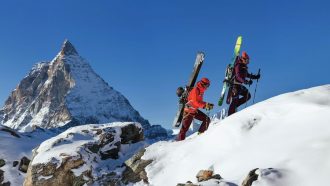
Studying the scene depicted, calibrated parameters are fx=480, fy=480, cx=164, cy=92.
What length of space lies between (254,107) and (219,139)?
1445 mm

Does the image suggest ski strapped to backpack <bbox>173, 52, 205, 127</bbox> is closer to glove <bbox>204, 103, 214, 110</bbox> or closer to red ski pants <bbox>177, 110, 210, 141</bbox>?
red ski pants <bbox>177, 110, 210, 141</bbox>

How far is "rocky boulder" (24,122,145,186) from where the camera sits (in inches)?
619

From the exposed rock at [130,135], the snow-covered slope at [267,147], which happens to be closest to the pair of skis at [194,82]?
the exposed rock at [130,135]

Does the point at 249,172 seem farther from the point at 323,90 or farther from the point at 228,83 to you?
the point at 228,83

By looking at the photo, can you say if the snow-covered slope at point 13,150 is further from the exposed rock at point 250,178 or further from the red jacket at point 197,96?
the exposed rock at point 250,178

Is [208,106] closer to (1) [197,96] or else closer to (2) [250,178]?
(1) [197,96]

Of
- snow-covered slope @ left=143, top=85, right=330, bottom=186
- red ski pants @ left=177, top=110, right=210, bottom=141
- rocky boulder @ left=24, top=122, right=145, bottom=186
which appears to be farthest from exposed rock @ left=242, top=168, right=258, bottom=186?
rocky boulder @ left=24, top=122, right=145, bottom=186

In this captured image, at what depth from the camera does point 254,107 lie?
13.7 meters

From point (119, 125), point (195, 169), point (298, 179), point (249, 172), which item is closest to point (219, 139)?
point (195, 169)

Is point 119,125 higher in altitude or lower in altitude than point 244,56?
lower

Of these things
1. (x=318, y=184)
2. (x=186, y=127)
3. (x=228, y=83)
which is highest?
(x=228, y=83)

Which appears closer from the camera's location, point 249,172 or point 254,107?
point 249,172

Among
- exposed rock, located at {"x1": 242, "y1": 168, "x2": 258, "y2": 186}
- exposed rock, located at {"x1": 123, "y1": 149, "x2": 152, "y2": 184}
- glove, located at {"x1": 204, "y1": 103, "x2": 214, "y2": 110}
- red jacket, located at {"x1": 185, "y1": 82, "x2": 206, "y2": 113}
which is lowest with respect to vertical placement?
exposed rock, located at {"x1": 242, "y1": 168, "x2": 258, "y2": 186}

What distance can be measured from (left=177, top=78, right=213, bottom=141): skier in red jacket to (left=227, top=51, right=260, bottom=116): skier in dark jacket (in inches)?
67.7
